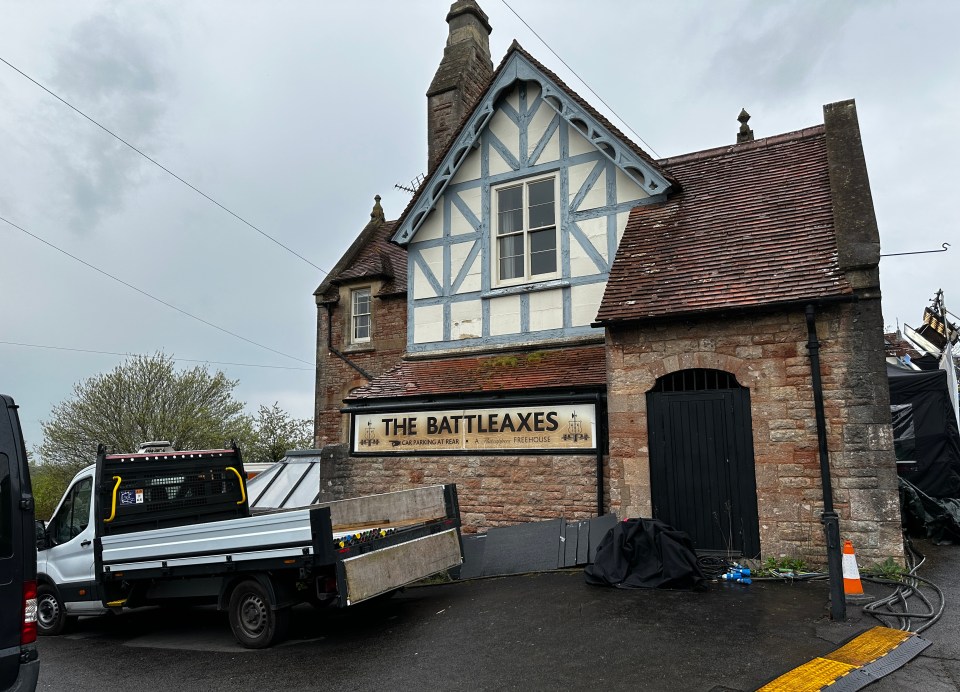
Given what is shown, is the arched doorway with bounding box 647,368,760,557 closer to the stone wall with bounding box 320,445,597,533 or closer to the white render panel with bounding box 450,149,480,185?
the stone wall with bounding box 320,445,597,533

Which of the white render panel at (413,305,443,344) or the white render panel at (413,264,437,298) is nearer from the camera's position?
the white render panel at (413,305,443,344)

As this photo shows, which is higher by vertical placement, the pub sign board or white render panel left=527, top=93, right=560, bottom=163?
white render panel left=527, top=93, right=560, bottom=163

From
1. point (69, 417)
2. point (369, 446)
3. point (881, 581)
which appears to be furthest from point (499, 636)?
point (69, 417)

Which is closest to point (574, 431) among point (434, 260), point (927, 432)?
point (434, 260)

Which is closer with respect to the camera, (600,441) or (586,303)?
(600,441)

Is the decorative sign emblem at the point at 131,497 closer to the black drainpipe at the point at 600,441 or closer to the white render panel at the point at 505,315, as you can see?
the black drainpipe at the point at 600,441

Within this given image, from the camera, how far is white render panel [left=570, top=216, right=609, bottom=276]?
39.3ft

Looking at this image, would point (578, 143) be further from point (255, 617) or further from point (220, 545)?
point (255, 617)

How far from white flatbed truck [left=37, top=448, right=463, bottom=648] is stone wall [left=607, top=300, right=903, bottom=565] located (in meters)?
3.38

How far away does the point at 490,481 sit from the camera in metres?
11.1

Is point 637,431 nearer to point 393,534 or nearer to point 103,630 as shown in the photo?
point 393,534

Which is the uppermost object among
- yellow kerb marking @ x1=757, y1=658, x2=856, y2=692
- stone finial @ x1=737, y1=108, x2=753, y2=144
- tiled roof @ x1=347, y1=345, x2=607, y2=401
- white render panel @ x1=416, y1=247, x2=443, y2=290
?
stone finial @ x1=737, y1=108, x2=753, y2=144

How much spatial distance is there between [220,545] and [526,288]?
7.14 metres

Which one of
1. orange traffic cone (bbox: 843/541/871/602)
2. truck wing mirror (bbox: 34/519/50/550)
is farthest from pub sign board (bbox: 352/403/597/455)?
truck wing mirror (bbox: 34/519/50/550)
